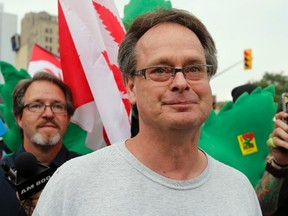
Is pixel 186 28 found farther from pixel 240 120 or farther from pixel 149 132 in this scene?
pixel 240 120

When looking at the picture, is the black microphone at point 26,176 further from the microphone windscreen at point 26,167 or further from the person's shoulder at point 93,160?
the person's shoulder at point 93,160

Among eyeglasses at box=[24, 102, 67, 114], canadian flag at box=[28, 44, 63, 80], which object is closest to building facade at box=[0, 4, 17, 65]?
canadian flag at box=[28, 44, 63, 80]

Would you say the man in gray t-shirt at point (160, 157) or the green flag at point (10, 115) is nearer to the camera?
the man in gray t-shirt at point (160, 157)

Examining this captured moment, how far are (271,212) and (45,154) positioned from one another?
1.54m

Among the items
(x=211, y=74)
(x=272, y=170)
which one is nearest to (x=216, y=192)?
(x=211, y=74)

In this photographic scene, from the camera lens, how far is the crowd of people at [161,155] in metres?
Answer: 1.43

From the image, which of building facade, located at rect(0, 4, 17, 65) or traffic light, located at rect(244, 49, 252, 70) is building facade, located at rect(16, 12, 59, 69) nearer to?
building facade, located at rect(0, 4, 17, 65)

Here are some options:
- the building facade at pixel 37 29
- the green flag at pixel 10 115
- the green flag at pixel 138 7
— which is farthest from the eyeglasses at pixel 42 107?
the building facade at pixel 37 29

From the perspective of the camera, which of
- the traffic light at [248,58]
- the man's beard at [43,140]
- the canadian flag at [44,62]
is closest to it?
the man's beard at [43,140]

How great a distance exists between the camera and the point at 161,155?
5.11ft

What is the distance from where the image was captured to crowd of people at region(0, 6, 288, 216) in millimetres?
1428

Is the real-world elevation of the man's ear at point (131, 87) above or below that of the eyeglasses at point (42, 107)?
above

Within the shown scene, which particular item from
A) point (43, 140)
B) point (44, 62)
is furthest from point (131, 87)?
point (44, 62)

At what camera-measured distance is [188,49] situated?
153 centimetres
